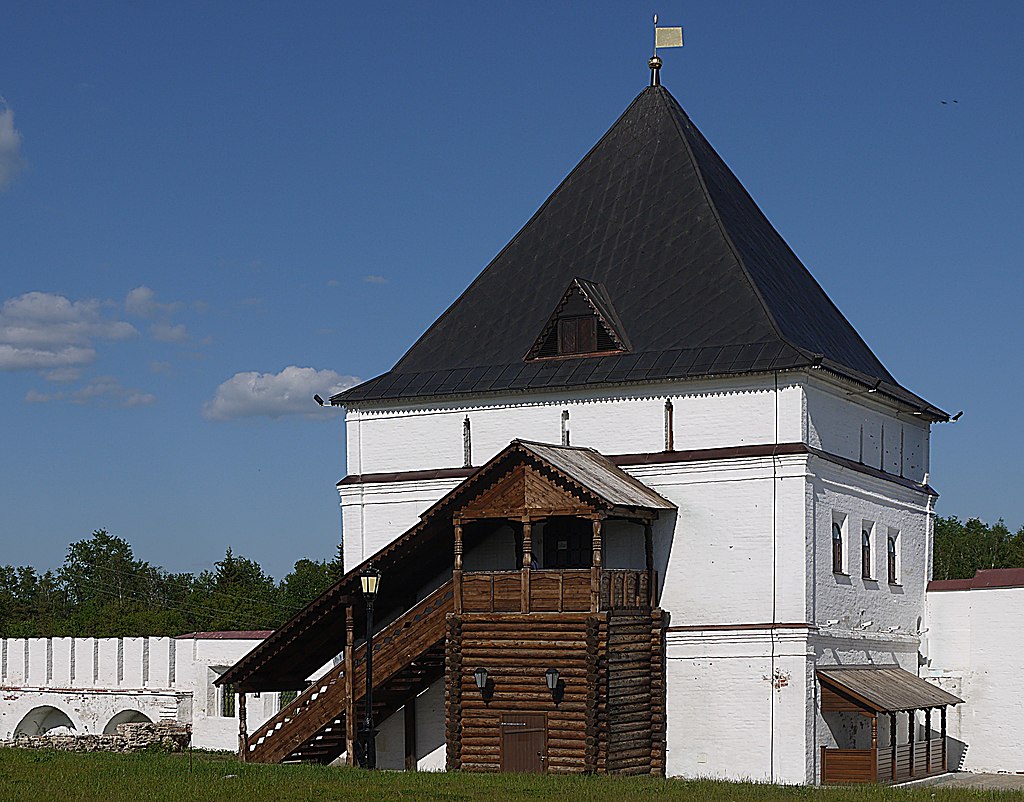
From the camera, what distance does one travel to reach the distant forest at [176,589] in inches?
2564

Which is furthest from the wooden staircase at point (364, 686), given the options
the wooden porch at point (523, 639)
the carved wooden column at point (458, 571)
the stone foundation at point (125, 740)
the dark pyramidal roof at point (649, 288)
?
the dark pyramidal roof at point (649, 288)

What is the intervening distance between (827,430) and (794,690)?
4525 mm

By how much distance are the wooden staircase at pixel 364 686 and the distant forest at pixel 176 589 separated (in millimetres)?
31479

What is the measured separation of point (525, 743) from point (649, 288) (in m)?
8.49

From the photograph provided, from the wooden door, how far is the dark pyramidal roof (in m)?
5.96

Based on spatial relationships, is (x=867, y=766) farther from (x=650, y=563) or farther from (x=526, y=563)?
(x=526, y=563)

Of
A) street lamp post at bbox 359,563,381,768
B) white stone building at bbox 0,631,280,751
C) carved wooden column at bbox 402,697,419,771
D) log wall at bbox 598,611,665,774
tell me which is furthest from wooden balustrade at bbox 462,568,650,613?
white stone building at bbox 0,631,280,751

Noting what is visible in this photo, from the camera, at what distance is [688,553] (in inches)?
1153

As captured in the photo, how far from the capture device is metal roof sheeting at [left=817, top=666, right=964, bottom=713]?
28.7 meters

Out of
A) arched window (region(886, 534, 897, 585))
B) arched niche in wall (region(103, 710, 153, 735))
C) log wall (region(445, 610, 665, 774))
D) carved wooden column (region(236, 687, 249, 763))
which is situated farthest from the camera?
arched niche in wall (region(103, 710, 153, 735))

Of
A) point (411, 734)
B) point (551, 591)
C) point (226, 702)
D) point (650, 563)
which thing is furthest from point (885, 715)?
point (226, 702)

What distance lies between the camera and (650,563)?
96.3ft

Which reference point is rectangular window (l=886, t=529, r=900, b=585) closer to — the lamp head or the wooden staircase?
the wooden staircase

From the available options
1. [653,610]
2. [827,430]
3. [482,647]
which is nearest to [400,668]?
[482,647]
